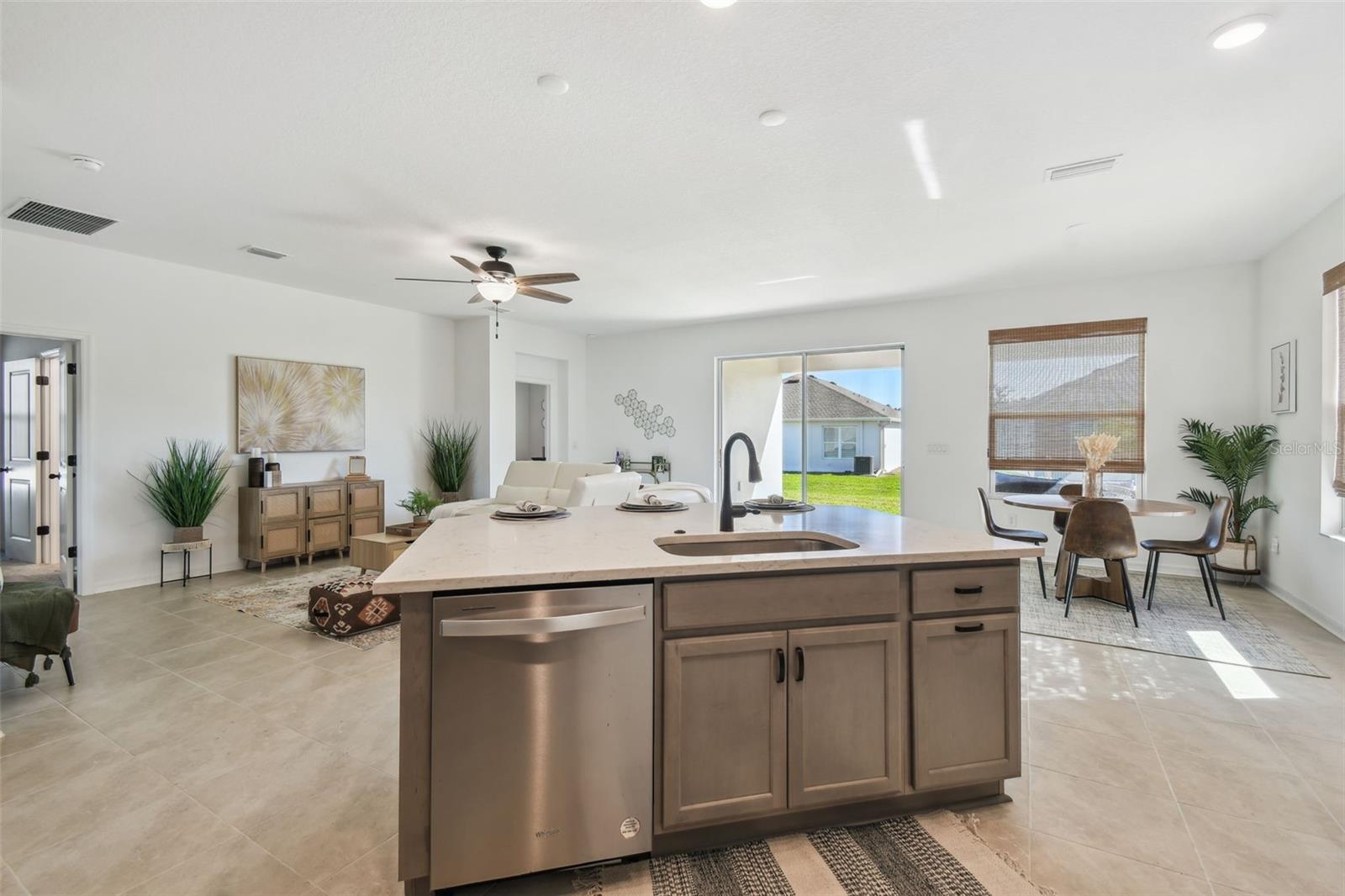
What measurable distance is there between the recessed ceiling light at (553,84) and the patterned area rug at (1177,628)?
11.9ft

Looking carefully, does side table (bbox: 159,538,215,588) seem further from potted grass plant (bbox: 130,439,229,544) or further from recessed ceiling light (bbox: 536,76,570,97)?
recessed ceiling light (bbox: 536,76,570,97)

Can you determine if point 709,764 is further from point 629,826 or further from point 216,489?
point 216,489

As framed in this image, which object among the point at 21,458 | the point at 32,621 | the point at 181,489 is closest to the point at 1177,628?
the point at 32,621

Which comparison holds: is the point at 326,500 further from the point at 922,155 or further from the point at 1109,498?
the point at 1109,498

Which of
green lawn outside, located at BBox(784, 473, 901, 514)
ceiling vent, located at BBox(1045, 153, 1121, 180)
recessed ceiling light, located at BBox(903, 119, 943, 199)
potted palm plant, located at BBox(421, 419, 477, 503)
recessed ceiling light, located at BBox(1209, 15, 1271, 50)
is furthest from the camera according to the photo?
potted palm plant, located at BBox(421, 419, 477, 503)

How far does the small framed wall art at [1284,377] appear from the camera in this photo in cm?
409

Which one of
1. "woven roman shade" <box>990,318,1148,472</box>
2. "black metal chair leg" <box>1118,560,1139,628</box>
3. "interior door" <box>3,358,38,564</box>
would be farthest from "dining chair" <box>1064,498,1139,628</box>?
"interior door" <box>3,358,38,564</box>

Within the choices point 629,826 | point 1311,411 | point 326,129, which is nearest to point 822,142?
point 326,129

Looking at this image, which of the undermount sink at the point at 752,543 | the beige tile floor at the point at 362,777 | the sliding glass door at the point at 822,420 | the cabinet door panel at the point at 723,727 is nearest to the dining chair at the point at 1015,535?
the beige tile floor at the point at 362,777

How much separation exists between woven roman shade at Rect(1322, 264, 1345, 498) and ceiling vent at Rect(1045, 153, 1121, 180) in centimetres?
178

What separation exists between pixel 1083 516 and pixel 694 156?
3.37m

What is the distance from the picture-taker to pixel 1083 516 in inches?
150

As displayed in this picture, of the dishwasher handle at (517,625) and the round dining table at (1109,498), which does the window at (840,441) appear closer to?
the round dining table at (1109,498)

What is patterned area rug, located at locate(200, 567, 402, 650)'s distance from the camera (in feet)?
11.7
